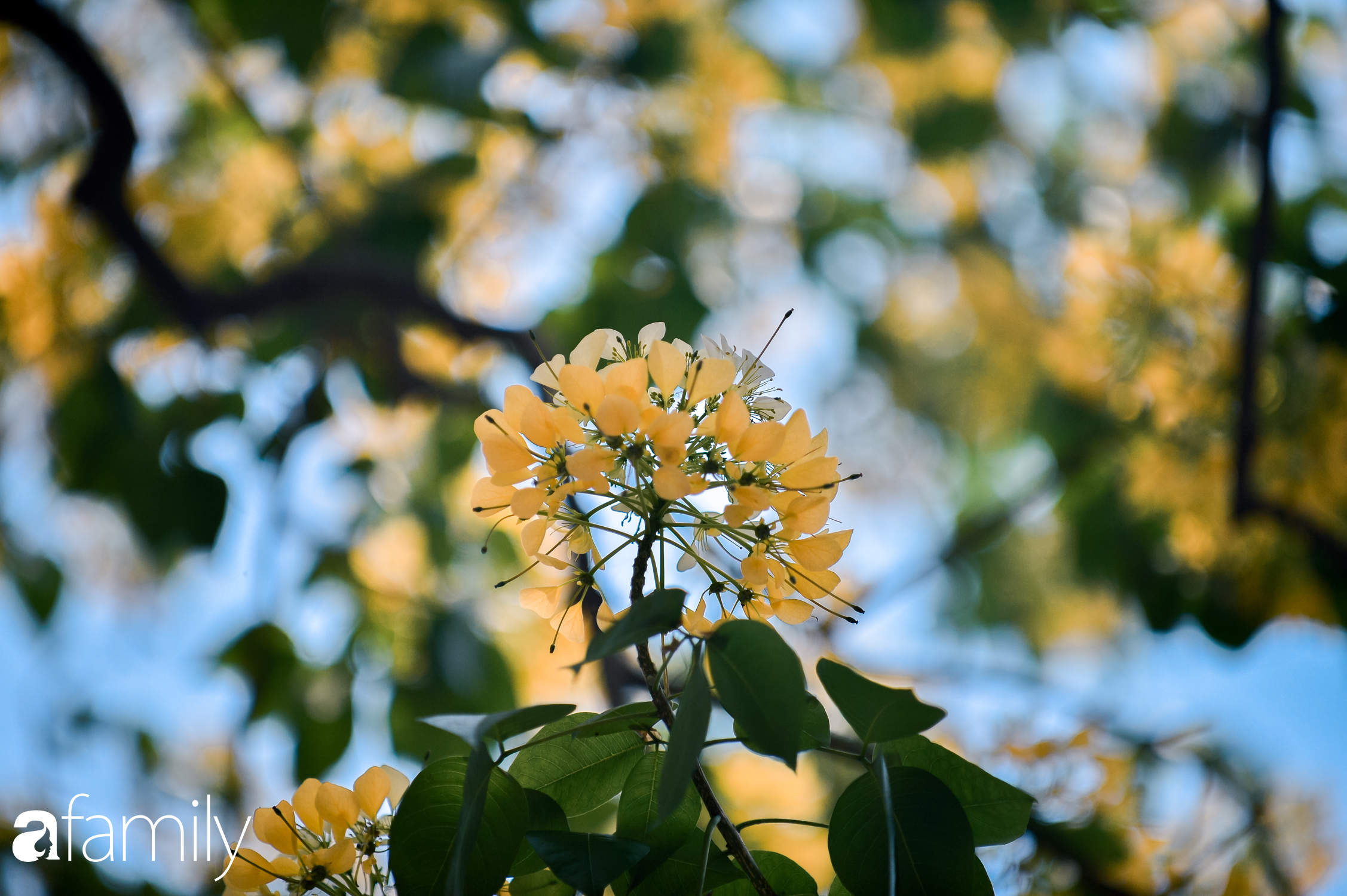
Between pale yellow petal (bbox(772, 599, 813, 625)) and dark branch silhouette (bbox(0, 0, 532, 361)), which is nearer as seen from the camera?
pale yellow petal (bbox(772, 599, 813, 625))

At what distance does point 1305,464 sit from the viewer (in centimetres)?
89

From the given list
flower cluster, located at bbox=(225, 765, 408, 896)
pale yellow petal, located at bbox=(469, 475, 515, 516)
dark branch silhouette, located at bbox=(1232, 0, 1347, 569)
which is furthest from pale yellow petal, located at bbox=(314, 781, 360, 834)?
dark branch silhouette, located at bbox=(1232, 0, 1347, 569)

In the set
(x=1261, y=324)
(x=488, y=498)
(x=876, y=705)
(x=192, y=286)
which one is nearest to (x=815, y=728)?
(x=876, y=705)

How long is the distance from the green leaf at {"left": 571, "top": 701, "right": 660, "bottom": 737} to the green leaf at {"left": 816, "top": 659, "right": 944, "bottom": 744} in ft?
0.18

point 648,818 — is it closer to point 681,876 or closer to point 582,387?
point 681,876

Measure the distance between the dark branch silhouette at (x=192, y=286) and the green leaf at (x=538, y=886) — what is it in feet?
2.14

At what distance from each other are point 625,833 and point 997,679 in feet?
2.73

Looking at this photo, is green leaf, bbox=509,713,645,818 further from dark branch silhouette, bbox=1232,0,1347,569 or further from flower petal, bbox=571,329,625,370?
dark branch silhouette, bbox=1232,0,1347,569

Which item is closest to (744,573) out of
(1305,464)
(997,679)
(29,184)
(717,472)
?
(717,472)

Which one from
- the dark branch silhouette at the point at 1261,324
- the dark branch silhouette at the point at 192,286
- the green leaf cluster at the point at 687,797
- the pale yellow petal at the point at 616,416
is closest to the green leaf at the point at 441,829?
the green leaf cluster at the point at 687,797

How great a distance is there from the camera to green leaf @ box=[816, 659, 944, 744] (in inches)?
8.5

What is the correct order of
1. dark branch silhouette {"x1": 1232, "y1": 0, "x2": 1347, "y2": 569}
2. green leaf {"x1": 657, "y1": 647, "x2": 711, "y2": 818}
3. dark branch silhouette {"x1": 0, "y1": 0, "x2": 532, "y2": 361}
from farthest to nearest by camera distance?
dark branch silhouette {"x1": 0, "y1": 0, "x2": 532, "y2": 361}
dark branch silhouette {"x1": 1232, "y1": 0, "x2": 1347, "y2": 569}
green leaf {"x1": 657, "y1": 647, "x2": 711, "y2": 818}

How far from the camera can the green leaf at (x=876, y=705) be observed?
0.22 m

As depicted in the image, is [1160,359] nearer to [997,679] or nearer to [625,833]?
[997,679]
